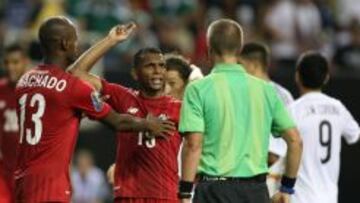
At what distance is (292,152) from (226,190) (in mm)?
632

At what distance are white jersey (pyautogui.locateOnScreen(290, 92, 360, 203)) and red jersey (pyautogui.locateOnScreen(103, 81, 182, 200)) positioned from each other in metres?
1.51

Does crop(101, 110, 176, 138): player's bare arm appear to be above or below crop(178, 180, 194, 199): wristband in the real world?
above

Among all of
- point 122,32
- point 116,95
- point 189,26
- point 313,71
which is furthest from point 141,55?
point 189,26

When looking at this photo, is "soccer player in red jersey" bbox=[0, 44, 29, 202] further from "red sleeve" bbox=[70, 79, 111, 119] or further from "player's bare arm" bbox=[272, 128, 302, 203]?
"player's bare arm" bbox=[272, 128, 302, 203]

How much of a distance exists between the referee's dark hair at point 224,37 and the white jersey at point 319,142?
1993mm

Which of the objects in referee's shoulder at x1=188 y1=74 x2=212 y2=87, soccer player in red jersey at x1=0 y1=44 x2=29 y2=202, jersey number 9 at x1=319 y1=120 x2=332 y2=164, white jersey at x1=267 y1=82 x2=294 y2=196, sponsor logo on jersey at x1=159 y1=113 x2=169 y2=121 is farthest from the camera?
soccer player in red jersey at x1=0 y1=44 x2=29 y2=202

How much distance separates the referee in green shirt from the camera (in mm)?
10141

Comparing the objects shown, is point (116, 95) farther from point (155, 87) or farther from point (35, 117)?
point (35, 117)

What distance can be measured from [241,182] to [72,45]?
1624mm

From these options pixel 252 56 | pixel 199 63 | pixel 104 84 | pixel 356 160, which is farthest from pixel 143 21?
pixel 104 84

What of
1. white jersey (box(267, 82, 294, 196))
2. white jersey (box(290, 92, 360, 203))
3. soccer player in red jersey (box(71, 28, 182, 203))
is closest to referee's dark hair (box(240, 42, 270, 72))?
white jersey (box(267, 82, 294, 196))

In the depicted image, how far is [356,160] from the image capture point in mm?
18266

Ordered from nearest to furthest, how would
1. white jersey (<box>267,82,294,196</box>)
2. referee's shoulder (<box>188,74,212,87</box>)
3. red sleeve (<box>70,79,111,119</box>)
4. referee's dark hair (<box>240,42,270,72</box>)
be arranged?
1. referee's shoulder (<box>188,74,212,87</box>)
2. red sleeve (<box>70,79,111,119</box>)
3. white jersey (<box>267,82,294,196</box>)
4. referee's dark hair (<box>240,42,270,72</box>)

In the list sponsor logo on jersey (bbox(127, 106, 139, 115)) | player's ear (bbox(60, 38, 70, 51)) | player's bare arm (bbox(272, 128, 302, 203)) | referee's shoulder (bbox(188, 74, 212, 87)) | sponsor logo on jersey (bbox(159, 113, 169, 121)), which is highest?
player's ear (bbox(60, 38, 70, 51))
